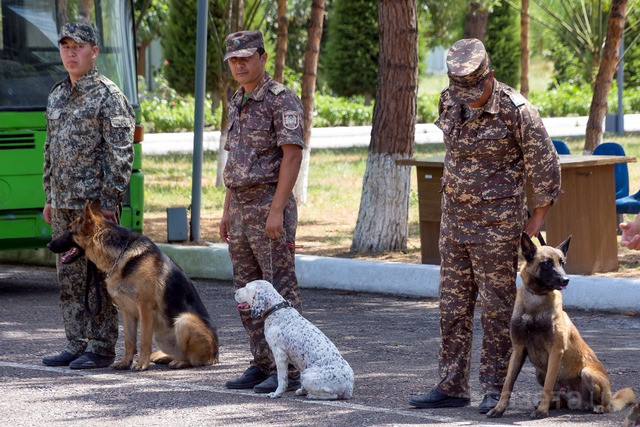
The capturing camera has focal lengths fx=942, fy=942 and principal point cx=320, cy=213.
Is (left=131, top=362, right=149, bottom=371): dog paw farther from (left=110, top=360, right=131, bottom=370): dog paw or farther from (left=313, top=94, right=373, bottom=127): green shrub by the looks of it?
(left=313, top=94, right=373, bottom=127): green shrub

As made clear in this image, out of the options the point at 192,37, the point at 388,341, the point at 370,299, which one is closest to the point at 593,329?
the point at 388,341

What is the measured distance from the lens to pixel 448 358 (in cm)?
510

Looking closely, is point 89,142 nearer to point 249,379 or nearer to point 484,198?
point 249,379

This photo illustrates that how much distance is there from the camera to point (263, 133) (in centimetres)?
538

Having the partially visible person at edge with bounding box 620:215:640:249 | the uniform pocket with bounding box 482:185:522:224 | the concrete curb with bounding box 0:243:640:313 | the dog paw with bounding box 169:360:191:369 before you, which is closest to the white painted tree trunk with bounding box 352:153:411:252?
the concrete curb with bounding box 0:243:640:313

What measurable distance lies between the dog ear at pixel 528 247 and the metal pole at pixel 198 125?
671cm

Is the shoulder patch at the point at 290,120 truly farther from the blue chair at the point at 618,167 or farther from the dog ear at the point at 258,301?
the blue chair at the point at 618,167

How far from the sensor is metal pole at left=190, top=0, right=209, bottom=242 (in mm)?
11117

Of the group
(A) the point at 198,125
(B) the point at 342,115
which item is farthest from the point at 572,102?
(A) the point at 198,125

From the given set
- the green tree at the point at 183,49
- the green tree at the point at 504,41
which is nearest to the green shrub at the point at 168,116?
the green tree at the point at 183,49

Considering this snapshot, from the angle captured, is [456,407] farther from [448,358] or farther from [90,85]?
[90,85]

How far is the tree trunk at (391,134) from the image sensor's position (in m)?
10.4

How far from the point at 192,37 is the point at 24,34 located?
63.7 ft

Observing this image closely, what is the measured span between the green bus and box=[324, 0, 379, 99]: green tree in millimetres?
21631
